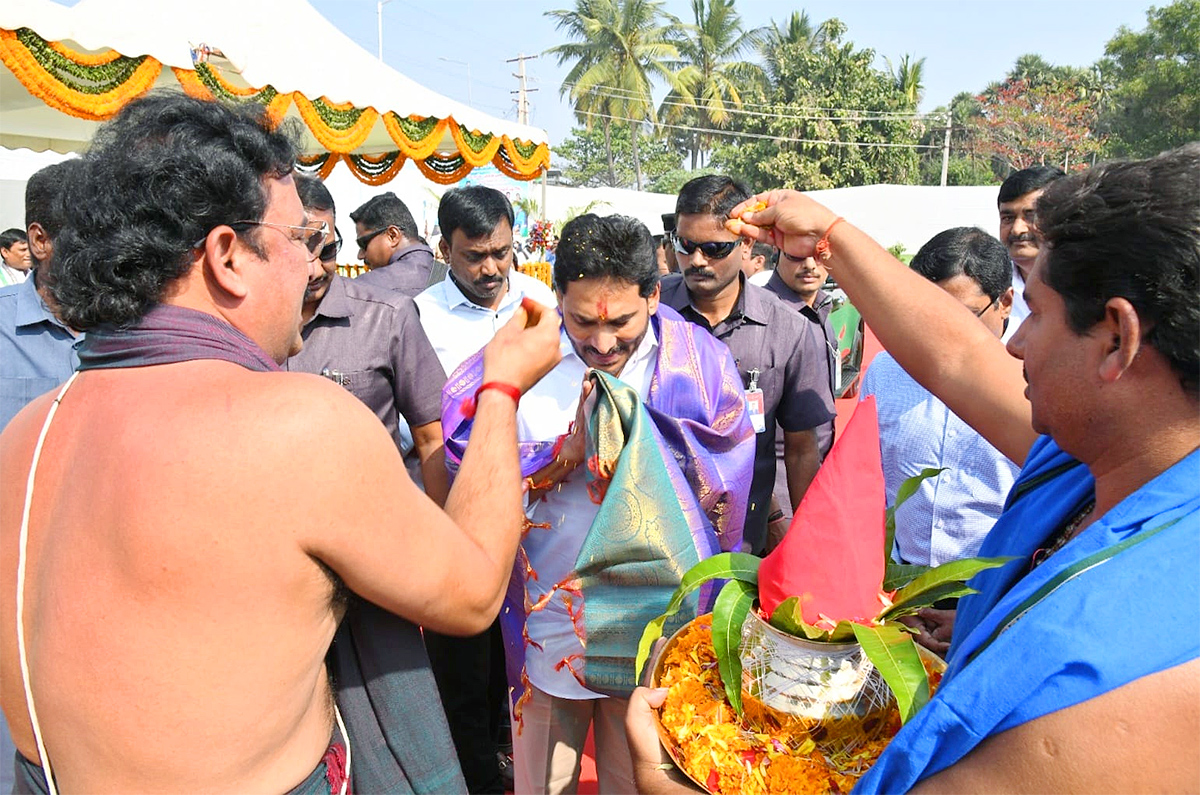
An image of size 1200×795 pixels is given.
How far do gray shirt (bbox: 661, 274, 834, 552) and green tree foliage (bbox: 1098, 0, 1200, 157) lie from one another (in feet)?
80.3

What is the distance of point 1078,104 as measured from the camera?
35.0 m

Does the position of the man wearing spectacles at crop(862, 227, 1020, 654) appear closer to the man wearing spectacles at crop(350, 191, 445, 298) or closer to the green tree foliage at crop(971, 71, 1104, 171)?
the man wearing spectacles at crop(350, 191, 445, 298)

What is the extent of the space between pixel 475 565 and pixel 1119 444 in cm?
106

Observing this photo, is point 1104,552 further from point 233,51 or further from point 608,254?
point 233,51

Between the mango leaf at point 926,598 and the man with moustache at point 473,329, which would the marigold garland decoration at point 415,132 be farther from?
the mango leaf at point 926,598

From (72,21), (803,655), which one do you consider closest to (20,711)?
(803,655)

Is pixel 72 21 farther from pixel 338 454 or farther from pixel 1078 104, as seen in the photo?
pixel 1078 104

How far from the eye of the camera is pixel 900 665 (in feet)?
4.09

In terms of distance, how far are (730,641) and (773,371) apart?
2.01m

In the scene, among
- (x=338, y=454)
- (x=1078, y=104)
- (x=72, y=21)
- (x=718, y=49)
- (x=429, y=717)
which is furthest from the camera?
(x=718, y=49)

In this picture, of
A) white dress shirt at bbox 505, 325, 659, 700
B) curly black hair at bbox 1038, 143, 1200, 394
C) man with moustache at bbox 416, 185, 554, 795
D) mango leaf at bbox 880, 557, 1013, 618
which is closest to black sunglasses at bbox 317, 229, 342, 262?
man with moustache at bbox 416, 185, 554, 795

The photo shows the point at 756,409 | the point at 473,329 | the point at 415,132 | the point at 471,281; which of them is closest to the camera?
the point at 756,409

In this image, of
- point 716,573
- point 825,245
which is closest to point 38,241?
point 825,245

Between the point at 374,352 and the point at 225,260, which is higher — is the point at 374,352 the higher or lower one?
the lower one
